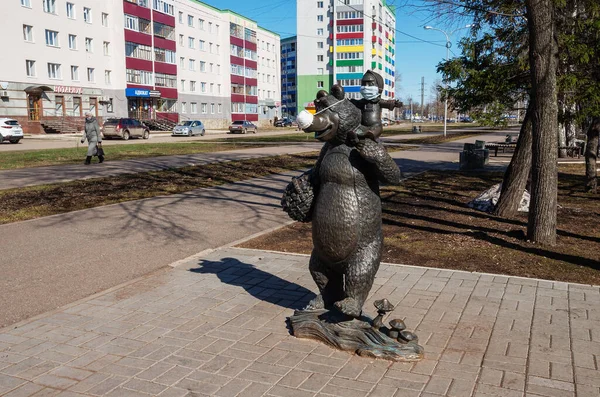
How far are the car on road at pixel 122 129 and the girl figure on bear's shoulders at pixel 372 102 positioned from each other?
114 ft

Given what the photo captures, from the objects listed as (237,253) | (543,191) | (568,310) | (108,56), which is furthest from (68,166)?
(108,56)

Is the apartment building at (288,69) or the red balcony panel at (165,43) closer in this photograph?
the red balcony panel at (165,43)

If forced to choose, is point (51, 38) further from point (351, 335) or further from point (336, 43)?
point (336, 43)

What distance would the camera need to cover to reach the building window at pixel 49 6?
41.9m

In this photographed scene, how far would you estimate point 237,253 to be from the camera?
729cm

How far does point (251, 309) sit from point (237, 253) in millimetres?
2219

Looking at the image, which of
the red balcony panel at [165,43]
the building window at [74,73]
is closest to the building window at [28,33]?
the building window at [74,73]

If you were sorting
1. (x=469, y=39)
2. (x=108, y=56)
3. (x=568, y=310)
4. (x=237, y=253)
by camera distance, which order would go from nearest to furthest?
(x=568, y=310) → (x=237, y=253) → (x=469, y=39) → (x=108, y=56)

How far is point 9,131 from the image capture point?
31.2m

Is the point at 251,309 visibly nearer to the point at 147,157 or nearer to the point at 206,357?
the point at 206,357

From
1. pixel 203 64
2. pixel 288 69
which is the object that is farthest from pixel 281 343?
pixel 288 69

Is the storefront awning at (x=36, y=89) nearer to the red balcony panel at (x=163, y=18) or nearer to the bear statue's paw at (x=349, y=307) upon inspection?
the red balcony panel at (x=163, y=18)

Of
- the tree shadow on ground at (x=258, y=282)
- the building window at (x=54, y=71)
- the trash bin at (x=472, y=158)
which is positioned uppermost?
the building window at (x=54, y=71)

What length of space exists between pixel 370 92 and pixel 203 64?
63.0 m
